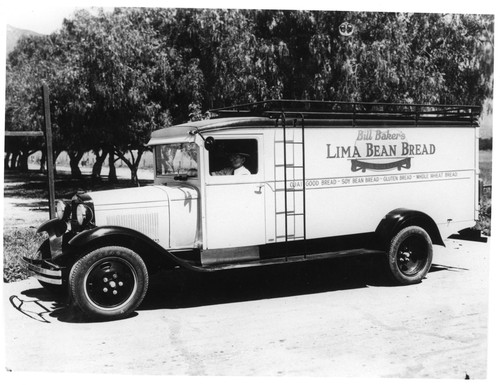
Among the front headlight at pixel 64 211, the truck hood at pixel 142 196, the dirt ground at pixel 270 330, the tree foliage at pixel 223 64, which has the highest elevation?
the tree foliage at pixel 223 64

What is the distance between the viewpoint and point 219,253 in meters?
6.56

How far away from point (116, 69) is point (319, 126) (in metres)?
4.18

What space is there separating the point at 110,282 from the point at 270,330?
1708 millimetres

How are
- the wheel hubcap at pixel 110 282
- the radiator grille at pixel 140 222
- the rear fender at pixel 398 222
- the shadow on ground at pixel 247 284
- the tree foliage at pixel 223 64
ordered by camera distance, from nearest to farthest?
the wheel hubcap at pixel 110 282, the radiator grille at pixel 140 222, the shadow on ground at pixel 247 284, the rear fender at pixel 398 222, the tree foliage at pixel 223 64

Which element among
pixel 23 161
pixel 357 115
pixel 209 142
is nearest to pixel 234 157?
pixel 209 142

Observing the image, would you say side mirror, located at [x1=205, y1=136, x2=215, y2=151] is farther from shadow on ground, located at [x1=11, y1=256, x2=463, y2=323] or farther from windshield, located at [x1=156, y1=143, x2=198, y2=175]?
shadow on ground, located at [x1=11, y1=256, x2=463, y2=323]

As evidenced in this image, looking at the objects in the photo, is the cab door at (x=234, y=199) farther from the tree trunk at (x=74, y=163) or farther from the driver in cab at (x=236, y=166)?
the tree trunk at (x=74, y=163)

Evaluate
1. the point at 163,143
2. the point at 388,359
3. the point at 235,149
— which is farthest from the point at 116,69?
the point at 388,359

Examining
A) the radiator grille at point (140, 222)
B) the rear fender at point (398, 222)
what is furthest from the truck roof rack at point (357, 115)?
the radiator grille at point (140, 222)

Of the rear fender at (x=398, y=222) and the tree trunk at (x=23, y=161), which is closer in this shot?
the rear fender at (x=398, y=222)

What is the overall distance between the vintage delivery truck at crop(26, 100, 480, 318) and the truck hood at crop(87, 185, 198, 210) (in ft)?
0.04

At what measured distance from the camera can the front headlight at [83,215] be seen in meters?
6.05

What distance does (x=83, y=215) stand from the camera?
6.07m

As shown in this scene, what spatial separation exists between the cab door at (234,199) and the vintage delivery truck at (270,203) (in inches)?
0.5
